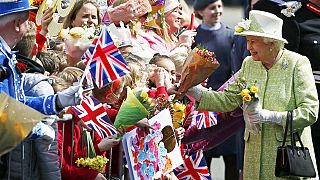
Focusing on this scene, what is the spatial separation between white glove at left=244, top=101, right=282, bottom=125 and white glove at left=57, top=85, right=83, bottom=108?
1.86 metres

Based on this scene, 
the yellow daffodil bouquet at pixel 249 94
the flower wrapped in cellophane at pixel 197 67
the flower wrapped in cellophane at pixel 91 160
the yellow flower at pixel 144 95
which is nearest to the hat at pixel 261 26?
the flower wrapped in cellophane at pixel 197 67

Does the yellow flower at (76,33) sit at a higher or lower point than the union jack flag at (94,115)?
higher

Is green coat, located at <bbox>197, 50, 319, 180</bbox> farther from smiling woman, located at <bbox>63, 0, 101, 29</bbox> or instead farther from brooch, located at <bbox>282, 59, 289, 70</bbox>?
smiling woman, located at <bbox>63, 0, 101, 29</bbox>

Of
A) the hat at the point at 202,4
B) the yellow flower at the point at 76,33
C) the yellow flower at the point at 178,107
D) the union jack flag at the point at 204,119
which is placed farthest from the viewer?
the hat at the point at 202,4

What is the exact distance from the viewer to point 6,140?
4.90m

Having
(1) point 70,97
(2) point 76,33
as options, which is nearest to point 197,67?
(2) point 76,33

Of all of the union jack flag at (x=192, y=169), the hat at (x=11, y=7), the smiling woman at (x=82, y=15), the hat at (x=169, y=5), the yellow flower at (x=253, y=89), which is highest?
the hat at (x=11, y=7)

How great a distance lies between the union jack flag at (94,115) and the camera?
6508 mm

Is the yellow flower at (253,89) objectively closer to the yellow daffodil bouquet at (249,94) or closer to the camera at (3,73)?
the yellow daffodil bouquet at (249,94)

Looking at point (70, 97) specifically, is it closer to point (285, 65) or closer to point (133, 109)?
point (133, 109)

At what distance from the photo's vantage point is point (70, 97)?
562 cm

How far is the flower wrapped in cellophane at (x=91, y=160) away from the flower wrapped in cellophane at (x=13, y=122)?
1503 mm

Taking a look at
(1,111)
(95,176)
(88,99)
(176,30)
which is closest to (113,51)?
(88,99)

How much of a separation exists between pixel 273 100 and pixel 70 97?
214 centimetres
